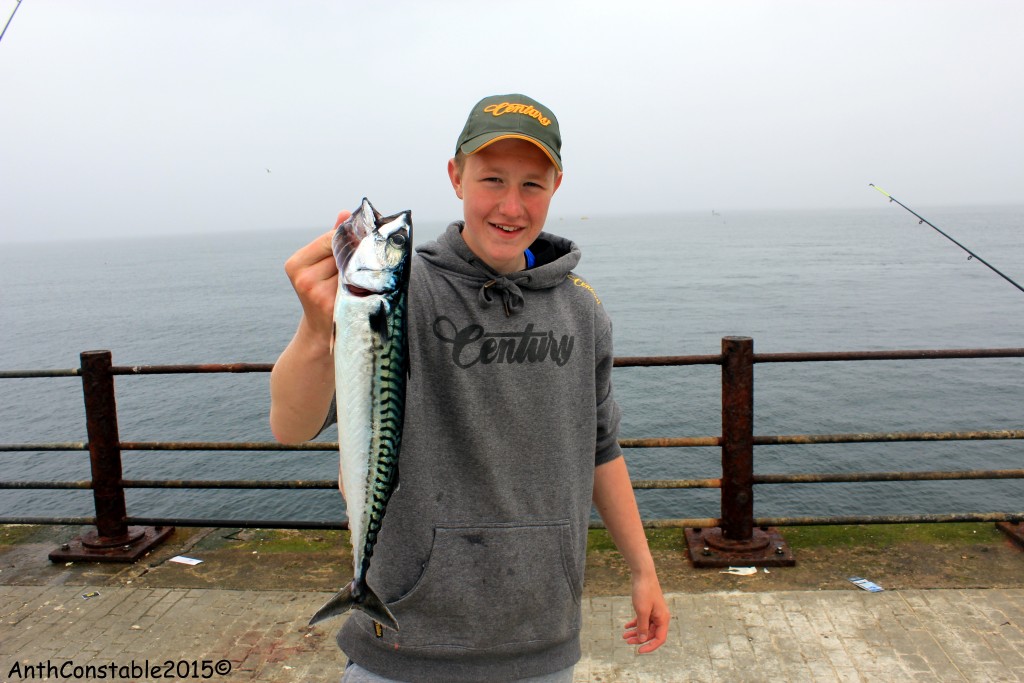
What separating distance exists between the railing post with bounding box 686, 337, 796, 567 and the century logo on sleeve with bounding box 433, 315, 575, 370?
2.90 metres

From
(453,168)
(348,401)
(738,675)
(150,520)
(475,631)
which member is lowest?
(738,675)

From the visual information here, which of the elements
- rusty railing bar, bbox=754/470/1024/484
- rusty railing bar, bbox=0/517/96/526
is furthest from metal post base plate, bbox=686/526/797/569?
rusty railing bar, bbox=0/517/96/526

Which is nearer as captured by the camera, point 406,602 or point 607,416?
point 406,602

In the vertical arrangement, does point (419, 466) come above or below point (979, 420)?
above

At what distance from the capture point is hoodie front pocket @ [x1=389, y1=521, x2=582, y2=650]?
1867mm

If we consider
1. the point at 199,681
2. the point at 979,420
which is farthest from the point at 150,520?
the point at 979,420

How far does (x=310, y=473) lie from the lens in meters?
15.9

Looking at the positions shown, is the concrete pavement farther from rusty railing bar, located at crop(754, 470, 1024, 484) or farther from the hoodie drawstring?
the hoodie drawstring

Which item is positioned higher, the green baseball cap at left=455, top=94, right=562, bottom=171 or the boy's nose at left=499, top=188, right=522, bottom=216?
the green baseball cap at left=455, top=94, right=562, bottom=171

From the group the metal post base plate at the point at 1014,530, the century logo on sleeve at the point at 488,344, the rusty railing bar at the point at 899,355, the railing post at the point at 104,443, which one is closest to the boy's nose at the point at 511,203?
the century logo on sleeve at the point at 488,344

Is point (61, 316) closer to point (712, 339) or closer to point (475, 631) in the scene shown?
point (712, 339)

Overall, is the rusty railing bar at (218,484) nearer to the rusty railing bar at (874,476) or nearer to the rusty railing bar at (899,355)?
the rusty railing bar at (874,476)

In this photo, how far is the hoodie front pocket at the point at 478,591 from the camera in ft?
6.13

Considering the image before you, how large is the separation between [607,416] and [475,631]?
2.46 feet
